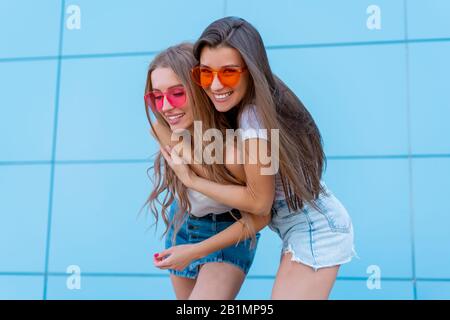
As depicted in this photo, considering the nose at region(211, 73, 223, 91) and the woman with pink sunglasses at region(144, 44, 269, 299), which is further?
the woman with pink sunglasses at region(144, 44, 269, 299)

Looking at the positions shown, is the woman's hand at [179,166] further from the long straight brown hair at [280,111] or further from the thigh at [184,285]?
the thigh at [184,285]

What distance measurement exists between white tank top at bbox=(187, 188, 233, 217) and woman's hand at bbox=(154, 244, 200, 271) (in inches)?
5.6

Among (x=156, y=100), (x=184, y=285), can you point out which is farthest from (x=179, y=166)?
(x=184, y=285)

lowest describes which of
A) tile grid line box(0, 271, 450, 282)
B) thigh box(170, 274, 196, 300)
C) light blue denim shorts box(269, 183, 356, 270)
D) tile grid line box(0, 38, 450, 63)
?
tile grid line box(0, 271, 450, 282)

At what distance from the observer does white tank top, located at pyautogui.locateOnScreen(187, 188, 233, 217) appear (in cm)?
226

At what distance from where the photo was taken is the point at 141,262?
12.9 ft

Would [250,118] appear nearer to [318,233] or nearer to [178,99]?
[178,99]

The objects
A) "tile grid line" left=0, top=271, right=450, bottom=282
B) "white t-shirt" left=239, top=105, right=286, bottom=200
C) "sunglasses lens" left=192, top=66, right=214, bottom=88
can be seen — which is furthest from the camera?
"tile grid line" left=0, top=271, right=450, bottom=282

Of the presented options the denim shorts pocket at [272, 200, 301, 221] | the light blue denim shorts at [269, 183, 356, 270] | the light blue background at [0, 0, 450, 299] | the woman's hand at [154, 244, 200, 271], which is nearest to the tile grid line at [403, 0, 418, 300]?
the light blue background at [0, 0, 450, 299]

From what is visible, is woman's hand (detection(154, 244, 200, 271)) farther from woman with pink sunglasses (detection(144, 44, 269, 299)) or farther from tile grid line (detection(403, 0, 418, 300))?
tile grid line (detection(403, 0, 418, 300))

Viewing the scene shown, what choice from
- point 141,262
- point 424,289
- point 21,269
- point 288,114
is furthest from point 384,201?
point 21,269

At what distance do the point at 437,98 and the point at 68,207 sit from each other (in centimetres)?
228

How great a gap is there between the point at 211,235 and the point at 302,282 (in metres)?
0.37

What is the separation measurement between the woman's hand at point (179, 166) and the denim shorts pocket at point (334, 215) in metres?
0.45
